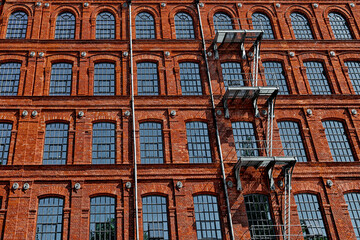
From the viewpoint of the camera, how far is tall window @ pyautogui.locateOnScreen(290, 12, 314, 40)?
2991 cm

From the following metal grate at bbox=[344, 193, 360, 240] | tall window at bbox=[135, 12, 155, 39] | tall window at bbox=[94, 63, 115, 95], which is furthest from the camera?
tall window at bbox=[135, 12, 155, 39]

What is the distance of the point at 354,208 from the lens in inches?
934

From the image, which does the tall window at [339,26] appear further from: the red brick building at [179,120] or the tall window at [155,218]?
the tall window at [155,218]

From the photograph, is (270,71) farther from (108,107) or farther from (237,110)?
(108,107)

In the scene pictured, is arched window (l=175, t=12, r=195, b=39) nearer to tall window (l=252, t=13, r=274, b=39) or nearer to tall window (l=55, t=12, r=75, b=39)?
tall window (l=252, t=13, r=274, b=39)

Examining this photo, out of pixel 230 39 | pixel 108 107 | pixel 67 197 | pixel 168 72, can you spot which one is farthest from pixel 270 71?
pixel 67 197

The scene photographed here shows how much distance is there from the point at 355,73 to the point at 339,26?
12.9ft

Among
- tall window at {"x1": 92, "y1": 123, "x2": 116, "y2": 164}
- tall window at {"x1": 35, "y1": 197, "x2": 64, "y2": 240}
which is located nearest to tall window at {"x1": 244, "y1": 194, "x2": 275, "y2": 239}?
A: tall window at {"x1": 92, "y1": 123, "x2": 116, "y2": 164}

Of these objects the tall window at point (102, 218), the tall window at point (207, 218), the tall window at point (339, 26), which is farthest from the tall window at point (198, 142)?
the tall window at point (339, 26)

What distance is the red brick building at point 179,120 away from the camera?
885 inches

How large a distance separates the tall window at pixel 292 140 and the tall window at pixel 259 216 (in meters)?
3.23

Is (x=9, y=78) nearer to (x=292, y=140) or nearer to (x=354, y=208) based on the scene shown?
(x=292, y=140)

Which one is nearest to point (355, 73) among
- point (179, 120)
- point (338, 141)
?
point (338, 141)

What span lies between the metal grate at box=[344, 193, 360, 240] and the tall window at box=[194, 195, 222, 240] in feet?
22.9
